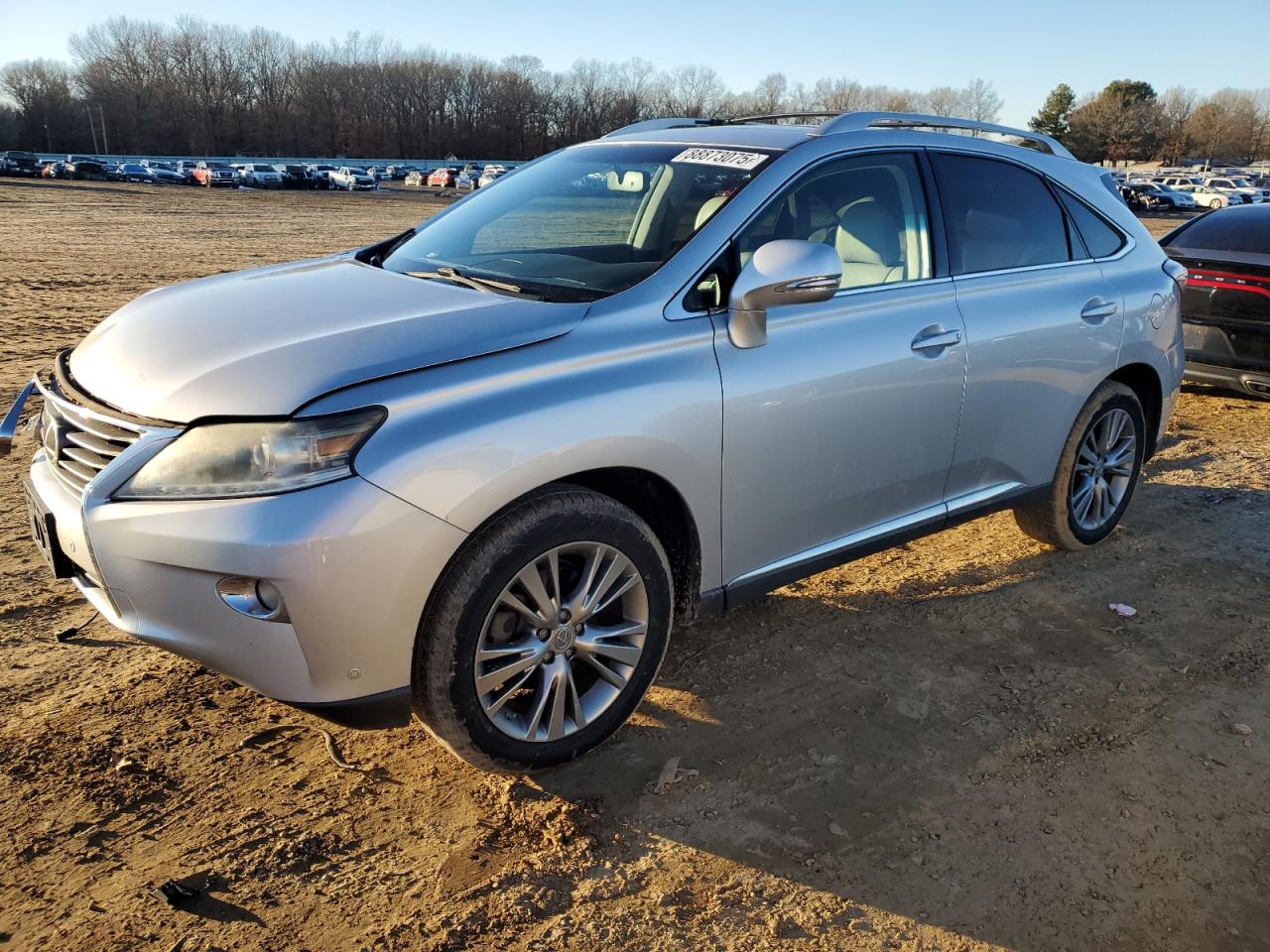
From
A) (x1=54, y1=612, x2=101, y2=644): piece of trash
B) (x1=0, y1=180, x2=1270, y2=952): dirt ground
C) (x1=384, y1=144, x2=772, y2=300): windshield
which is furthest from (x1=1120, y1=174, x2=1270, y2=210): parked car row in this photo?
(x1=54, y1=612, x2=101, y2=644): piece of trash

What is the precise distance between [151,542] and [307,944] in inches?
40.8

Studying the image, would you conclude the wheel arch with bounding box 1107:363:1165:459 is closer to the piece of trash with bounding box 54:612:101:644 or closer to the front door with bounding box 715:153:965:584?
the front door with bounding box 715:153:965:584

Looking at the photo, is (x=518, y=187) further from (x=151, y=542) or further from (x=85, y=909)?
(x=85, y=909)

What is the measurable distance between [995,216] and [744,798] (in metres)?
2.63

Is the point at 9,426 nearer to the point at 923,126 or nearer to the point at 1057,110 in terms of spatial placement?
the point at 923,126

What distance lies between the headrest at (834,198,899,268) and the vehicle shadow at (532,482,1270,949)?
1.48 metres

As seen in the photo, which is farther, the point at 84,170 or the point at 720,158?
the point at 84,170

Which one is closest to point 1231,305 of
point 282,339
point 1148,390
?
point 1148,390

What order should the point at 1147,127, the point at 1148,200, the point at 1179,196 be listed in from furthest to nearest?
the point at 1147,127 → the point at 1179,196 → the point at 1148,200

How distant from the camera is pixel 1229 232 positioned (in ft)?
25.9

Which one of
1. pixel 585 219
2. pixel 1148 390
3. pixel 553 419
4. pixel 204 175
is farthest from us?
pixel 204 175

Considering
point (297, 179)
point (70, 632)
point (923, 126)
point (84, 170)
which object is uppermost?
point (84, 170)

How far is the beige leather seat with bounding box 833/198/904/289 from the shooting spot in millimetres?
3551

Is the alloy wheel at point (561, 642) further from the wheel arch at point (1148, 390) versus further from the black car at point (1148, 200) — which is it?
the black car at point (1148, 200)
